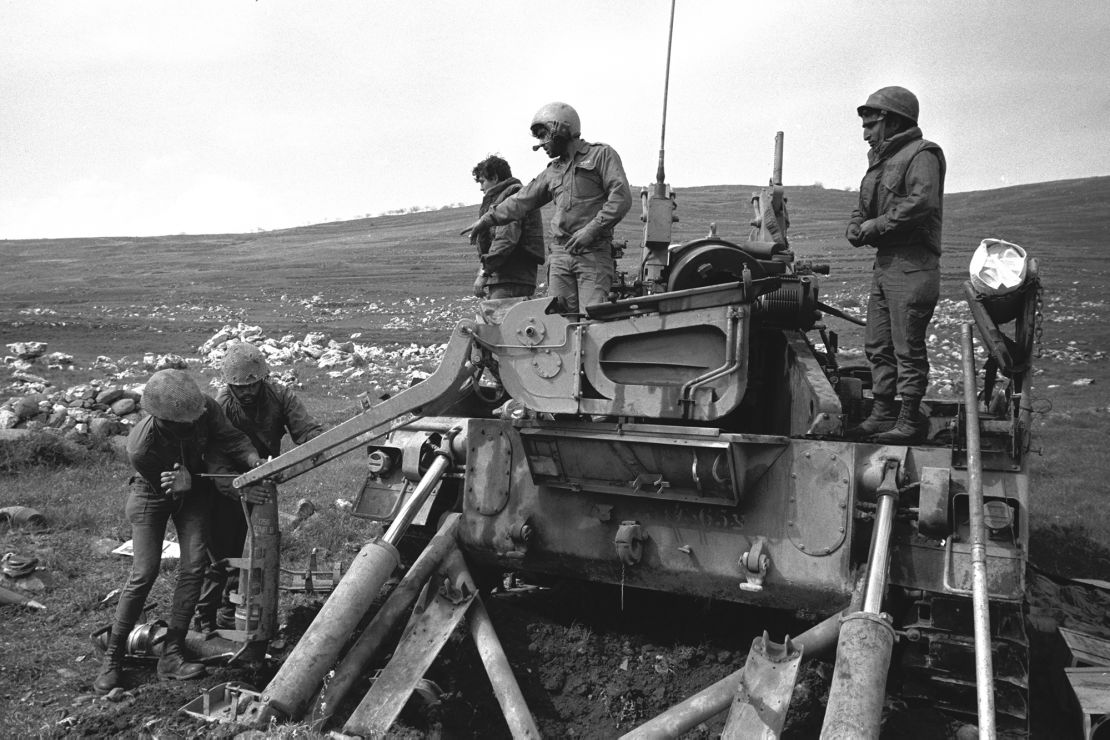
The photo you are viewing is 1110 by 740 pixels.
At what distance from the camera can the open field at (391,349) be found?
233 inches

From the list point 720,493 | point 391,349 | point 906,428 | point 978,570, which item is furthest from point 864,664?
point 391,349

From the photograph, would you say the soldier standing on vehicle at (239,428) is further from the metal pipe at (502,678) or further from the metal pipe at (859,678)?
the metal pipe at (859,678)

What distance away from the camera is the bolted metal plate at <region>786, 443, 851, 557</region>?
17.1ft

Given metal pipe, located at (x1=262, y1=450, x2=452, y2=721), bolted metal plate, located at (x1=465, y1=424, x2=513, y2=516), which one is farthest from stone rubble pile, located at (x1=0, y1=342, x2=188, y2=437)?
metal pipe, located at (x1=262, y1=450, x2=452, y2=721)

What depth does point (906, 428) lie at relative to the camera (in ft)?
19.7

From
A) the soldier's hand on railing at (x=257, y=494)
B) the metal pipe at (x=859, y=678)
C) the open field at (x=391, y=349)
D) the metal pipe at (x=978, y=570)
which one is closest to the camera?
the metal pipe at (x=978, y=570)

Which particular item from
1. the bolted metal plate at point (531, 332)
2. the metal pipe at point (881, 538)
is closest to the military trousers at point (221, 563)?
the bolted metal plate at point (531, 332)

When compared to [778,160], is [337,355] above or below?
below

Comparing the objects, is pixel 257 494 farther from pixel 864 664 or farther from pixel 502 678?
pixel 864 664

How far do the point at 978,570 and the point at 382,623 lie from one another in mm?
3132

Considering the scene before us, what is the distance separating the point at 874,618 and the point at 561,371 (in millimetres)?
2180

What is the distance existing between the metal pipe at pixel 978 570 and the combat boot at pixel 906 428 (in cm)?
70

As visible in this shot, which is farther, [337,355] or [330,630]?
[337,355]

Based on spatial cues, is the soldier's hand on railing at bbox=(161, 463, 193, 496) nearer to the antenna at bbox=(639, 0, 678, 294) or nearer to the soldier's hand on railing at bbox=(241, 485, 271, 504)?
the soldier's hand on railing at bbox=(241, 485, 271, 504)
